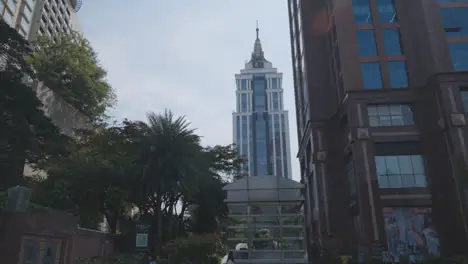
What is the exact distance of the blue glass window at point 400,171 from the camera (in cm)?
2744

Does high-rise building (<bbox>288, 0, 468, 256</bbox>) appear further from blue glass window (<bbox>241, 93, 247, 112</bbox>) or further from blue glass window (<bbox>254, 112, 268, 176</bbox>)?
blue glass window (<bbox>241, 93, 247, 112</bbox>)

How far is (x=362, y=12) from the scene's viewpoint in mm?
33375

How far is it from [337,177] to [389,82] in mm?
9183

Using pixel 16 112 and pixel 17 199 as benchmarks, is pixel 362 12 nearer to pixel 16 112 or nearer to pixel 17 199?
pixel 16 112

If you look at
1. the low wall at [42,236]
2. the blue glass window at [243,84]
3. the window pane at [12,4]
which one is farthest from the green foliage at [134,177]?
the blue glass window at [243,84]

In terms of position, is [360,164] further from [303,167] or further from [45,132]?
[45,132]

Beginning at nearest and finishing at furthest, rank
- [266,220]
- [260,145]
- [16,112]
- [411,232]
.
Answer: [16,112], [411,232], [266,220], [260,145]

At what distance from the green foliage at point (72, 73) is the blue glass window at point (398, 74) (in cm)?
3468

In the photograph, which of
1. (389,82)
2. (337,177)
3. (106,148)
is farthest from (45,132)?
(389,82)

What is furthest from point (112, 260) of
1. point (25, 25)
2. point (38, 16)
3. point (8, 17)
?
point (38, 16)

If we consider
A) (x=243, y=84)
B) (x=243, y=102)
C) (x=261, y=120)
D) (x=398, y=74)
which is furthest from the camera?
(x=243, y=84)

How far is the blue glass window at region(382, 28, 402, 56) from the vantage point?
105 ft

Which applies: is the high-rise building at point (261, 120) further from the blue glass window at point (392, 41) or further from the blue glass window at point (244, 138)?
the blue glass window at point (392, 41)

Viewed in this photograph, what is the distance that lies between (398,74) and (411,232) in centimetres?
1278
